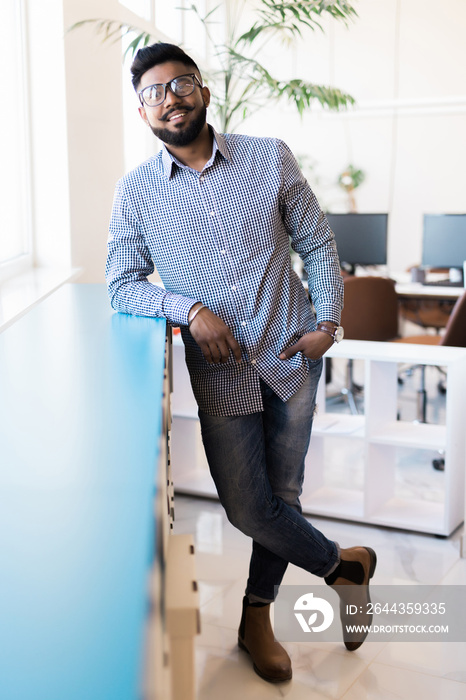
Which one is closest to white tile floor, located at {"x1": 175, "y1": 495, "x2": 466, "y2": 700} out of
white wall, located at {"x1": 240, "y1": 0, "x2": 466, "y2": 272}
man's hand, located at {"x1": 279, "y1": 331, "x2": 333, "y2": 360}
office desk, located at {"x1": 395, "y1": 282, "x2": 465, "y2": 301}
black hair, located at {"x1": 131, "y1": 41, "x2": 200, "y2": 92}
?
man's hand, located at {"x1": 279, "y1": 331, "x2": 333, "y2": 360}

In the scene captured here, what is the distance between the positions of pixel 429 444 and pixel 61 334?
1.75 meters

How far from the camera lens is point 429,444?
2.87 m

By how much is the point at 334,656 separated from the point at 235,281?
113 cm

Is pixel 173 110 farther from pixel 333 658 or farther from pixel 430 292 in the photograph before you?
pixel 430 292

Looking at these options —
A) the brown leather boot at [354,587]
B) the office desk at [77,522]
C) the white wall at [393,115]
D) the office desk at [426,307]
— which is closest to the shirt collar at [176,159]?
the office desk at [77,522]

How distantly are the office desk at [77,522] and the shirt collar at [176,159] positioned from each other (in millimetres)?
577

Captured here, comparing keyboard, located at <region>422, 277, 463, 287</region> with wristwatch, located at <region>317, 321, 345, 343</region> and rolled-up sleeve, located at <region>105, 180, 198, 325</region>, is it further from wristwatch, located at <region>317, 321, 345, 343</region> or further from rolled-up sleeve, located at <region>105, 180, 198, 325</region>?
rolled-up sleeve, located at <region>105, 180, 198, 325</region>

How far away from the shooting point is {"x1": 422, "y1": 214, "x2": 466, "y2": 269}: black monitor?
5098 millimetres

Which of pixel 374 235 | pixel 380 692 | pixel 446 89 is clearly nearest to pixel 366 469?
pixel 380 692

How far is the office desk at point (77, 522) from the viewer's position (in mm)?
449

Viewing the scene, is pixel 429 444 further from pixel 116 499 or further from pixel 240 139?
pixel 116 499

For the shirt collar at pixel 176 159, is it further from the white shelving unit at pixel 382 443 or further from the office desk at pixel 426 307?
the office desk at pixel 426 307

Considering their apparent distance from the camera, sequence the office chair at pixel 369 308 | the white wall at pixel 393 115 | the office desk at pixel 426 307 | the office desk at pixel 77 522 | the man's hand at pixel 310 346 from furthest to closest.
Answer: the white wall at pixel 393 115
the office desk at pixel 426 307
the office chair at pixel 369 308
the man's hand at pixel 310 346
the office desk at pixel 77 522

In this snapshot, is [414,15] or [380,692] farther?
[414,15]
